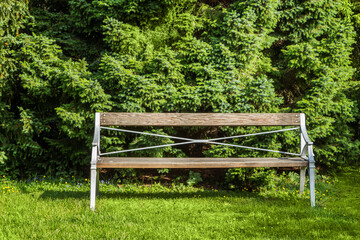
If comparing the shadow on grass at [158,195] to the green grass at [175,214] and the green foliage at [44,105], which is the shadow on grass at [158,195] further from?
the green foliage at [44,105]

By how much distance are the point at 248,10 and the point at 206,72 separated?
1199 millimetres

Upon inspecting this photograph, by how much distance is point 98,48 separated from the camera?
5859 millimetres

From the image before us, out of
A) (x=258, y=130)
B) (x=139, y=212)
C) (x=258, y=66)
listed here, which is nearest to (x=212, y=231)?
(x=139, y=212)

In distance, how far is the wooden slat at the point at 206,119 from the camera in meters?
4.14

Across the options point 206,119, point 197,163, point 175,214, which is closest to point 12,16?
point 206,119

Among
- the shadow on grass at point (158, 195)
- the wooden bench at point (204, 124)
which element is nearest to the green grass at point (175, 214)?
the shadow on grass at point (158, 195)

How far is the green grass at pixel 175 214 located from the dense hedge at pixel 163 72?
0.77 metres

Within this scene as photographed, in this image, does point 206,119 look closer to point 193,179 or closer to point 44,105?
point 193,179

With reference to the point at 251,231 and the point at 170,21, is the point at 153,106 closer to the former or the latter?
the point at 170,21

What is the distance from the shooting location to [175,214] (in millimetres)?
3475

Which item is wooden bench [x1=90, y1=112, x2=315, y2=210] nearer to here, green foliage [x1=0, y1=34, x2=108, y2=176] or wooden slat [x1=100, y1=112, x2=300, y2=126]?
wooden slat [x1=100, y1=112, x2=300, y2=126]

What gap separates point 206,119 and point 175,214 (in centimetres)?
134

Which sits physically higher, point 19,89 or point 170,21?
point 170,21

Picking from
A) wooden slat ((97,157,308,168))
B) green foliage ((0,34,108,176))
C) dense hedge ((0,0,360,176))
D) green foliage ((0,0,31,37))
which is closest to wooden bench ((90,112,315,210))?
wooden slat ((97,157,308,168))
